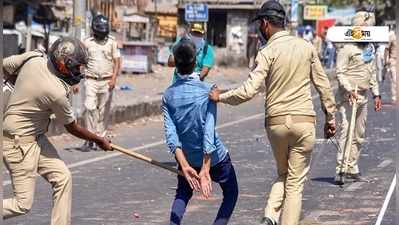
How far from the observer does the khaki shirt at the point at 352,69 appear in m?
Answer: 12.0

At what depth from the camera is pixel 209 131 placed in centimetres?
750

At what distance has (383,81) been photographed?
114ft

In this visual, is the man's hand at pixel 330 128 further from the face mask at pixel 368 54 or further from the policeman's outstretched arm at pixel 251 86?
the face mask at pixel 368 54

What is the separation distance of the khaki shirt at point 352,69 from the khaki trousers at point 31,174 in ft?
15.8

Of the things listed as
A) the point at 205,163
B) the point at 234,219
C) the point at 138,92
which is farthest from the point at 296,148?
the point at 138,92

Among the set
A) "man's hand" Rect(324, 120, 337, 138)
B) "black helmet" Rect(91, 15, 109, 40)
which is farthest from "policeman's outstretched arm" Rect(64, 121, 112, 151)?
"black helmet" Rect(91, 15, 109, 40)

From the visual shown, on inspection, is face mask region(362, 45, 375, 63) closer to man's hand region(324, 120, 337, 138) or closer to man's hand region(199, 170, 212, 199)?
man's hand region(324, 120, 337, 138)

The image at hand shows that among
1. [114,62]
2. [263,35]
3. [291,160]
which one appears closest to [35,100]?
[263,35]

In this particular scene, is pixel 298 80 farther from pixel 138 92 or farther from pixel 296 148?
pixel 138 92

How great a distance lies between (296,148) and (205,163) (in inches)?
38.4

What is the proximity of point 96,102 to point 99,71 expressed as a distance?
1.68ft

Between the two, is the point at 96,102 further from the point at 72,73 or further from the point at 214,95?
the point at 214,95

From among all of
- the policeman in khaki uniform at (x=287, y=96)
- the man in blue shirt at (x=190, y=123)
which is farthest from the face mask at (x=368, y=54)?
the man in blue shirt at (x=190, y=123)

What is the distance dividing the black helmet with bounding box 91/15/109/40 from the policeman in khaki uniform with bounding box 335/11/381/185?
4.21 meters
